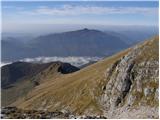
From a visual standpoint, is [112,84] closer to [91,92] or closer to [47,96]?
[91,92]

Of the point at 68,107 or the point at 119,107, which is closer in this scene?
the point at 119,107

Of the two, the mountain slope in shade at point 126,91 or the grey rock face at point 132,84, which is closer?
the mountain slope in shade at point 126,91

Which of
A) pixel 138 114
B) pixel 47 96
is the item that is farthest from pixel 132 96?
pixel 47 96

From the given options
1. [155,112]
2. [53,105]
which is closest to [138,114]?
[155,112]

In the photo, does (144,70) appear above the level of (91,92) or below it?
above

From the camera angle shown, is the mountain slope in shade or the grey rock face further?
the grey rock face

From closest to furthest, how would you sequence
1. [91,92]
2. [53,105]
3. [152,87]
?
[152,87] → [91,92] → [53,105]

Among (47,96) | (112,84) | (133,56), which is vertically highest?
(133,56)

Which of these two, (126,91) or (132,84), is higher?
(132,84)

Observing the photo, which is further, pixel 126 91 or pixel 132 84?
pixel 126 91

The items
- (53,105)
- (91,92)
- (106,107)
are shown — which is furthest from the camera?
(53,105)
